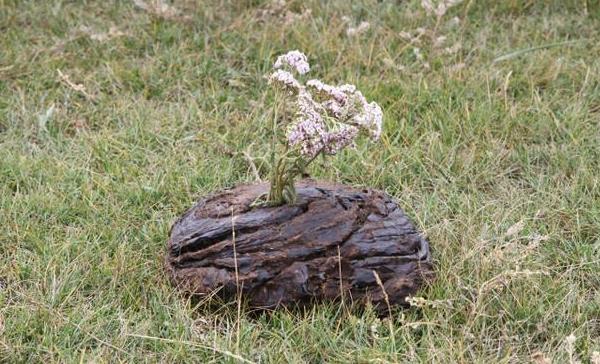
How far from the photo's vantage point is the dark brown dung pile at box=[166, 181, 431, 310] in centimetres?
275

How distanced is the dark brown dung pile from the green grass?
0.24 ft

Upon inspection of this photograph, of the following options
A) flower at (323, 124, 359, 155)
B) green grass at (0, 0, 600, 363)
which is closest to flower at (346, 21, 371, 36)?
green grass at (0, 0, 600, 363)

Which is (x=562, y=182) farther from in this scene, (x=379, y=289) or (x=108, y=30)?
(x=108, y=30)

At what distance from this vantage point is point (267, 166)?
364 cm

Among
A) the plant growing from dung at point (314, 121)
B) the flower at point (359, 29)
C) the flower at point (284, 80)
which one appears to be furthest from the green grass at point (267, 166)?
the flower at point (284, 80)

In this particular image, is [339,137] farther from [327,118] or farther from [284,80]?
[284,80]

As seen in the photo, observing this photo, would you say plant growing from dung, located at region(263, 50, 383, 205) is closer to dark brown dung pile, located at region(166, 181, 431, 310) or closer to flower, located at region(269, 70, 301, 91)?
flower, located at region(269, 70, 301, 91)

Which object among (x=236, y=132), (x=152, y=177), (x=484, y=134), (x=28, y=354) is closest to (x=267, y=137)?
(x=236, y=132)

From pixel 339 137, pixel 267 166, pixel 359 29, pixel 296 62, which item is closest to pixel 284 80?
pixel 296 62

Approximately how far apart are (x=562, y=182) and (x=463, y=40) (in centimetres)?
134

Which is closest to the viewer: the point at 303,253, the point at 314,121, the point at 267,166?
the point at 314,121

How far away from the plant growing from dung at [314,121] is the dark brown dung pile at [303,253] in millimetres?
134

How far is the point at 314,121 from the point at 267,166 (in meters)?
1.03

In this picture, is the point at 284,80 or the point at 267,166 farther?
the point at 267,166
